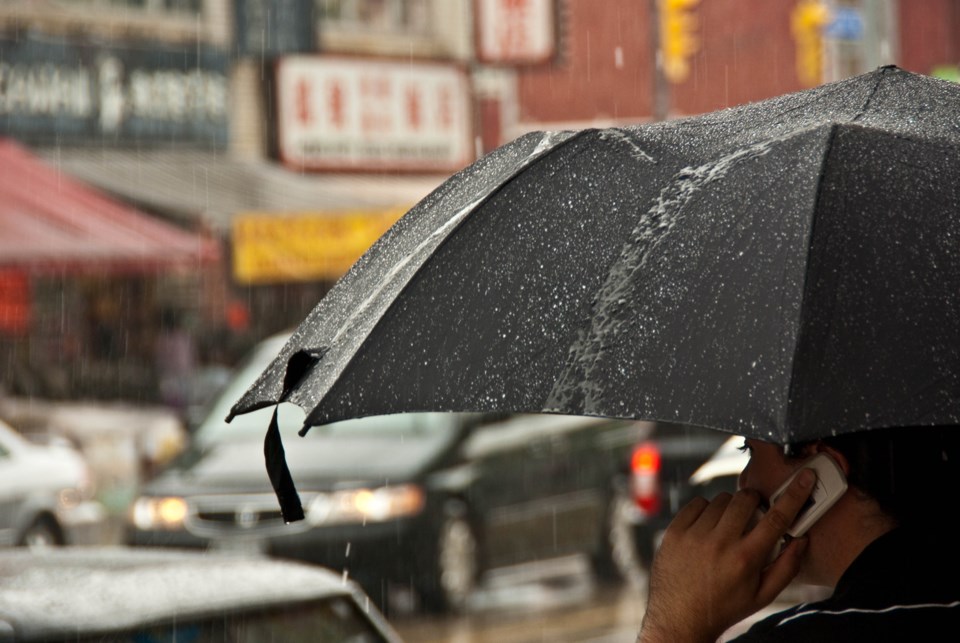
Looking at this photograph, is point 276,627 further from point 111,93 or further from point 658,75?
point 111,93

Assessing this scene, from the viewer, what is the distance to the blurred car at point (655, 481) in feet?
34.7

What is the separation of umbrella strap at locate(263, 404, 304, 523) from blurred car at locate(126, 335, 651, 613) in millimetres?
6360

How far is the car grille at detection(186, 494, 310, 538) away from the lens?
941 cm

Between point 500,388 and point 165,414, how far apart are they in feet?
52.5

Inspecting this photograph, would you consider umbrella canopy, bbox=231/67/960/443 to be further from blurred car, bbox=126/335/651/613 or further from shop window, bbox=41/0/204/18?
shop window, bbox=41/0/204/18

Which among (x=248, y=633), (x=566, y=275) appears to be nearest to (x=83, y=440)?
(x=248, y=633)

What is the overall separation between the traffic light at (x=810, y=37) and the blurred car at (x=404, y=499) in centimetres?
1195

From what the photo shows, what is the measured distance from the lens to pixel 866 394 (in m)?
1.86

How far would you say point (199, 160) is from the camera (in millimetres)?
20609

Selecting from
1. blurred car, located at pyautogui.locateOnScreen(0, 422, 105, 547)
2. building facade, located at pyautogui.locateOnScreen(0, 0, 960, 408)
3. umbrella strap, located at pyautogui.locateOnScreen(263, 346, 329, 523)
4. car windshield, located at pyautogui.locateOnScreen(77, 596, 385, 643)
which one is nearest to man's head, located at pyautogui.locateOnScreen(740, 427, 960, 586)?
umbrella strap, located at pyautogui.locateOnScreen(263, 346, 329, 523)

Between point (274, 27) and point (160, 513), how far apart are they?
12369mm

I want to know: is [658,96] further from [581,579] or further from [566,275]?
[566,275]

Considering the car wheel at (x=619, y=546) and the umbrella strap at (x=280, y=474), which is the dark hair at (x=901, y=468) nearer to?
the umbrella strap at (x=280, y=474)

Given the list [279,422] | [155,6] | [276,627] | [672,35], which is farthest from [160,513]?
[672,35]
